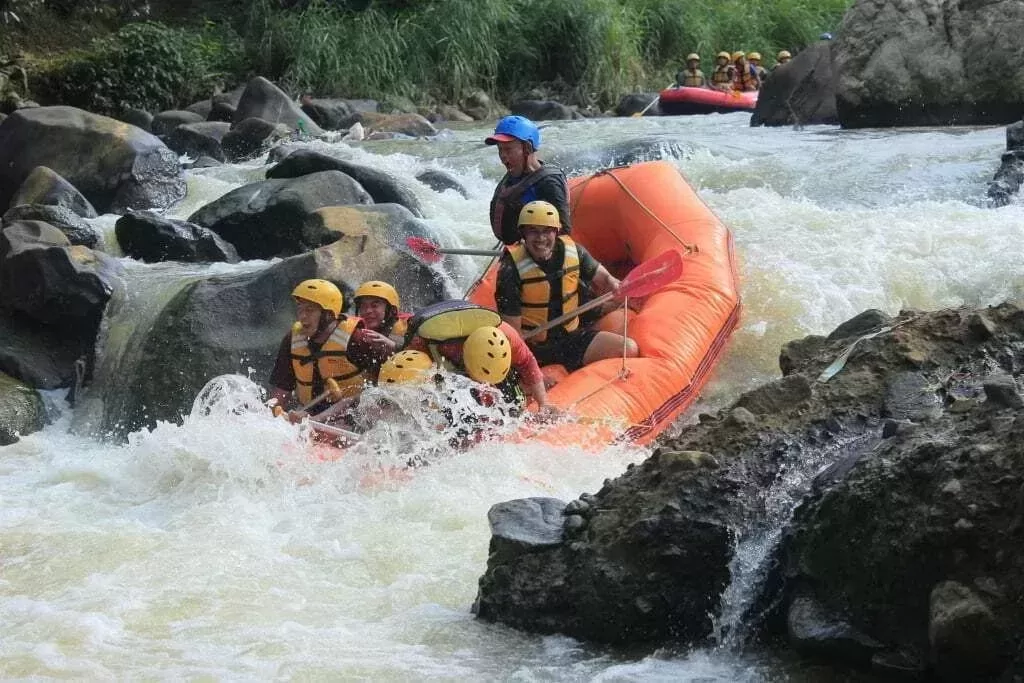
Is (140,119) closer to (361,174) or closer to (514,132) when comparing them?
(361,174)

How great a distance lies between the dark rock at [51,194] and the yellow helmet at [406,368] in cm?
485

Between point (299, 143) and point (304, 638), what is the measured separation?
975 cm

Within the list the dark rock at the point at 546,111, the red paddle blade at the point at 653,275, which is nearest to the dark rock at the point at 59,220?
the red paddle blade at the point at 653,275

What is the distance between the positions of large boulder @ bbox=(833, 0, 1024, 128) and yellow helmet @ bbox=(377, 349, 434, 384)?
9058 millimetres

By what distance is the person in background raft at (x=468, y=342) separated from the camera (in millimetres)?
5168

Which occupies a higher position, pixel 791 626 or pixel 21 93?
pixel 791 626

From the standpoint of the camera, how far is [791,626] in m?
3.11

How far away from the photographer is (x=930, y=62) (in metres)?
12.6

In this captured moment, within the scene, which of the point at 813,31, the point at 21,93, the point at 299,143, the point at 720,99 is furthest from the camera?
the point at 813,31

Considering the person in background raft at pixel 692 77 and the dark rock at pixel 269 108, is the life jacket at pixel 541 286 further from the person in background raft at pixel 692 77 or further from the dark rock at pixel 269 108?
the person in background raft at pixel 692 77

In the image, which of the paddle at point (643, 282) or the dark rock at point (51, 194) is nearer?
the paddle at point (643, 282)

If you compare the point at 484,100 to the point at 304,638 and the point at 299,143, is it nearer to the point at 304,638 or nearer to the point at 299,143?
the point at 299,143

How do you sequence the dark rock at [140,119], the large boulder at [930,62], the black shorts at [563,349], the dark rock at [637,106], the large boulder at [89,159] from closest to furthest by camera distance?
the black shorts at [563,349] → the large boulder at [89,159] → the large boulder at [930,62] → the dark rock at [140,119] → the dark rock at [637,106]

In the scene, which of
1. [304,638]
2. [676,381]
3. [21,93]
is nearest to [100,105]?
[21,93]
